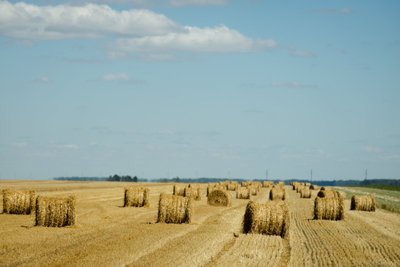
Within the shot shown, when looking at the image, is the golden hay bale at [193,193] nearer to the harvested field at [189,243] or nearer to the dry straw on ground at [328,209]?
the harvested field at [189,243]

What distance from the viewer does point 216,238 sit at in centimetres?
2256

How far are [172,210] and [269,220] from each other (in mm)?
5012

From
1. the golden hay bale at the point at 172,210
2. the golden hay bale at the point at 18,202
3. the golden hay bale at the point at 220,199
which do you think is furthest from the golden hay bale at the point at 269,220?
the golden hay bale at the point at 220,199

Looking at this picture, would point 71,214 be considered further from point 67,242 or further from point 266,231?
point 266,231

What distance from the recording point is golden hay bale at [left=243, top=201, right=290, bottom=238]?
23.4 metres

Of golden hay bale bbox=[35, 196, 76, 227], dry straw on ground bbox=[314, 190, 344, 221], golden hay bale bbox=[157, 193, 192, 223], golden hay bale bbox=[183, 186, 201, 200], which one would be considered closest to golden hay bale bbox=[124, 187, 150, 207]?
golden hay bale bbox=[183, 186, 201, 200]

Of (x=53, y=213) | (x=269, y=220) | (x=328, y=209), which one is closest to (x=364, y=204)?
(x=328, y=209)

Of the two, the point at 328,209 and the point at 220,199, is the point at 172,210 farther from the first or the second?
the point at 220,199

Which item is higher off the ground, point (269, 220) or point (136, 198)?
point (136, 198)

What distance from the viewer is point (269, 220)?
2356 centimetres

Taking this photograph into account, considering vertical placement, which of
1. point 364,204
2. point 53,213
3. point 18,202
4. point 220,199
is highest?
point 364,204

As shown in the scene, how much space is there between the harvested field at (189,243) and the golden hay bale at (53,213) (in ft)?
1.30

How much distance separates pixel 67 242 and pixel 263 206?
258 inches

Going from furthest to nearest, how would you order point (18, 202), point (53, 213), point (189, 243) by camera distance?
point (18, 202)
point (53, 213)
point (189, 243)
